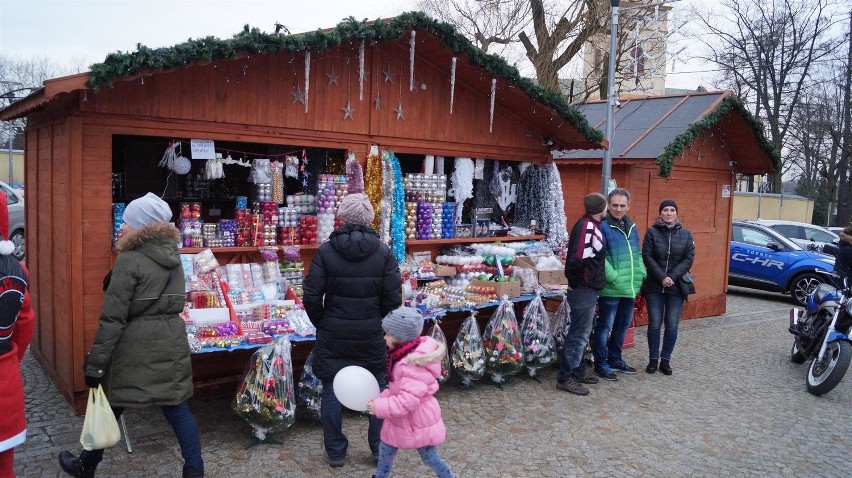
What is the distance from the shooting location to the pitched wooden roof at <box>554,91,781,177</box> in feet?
30.5

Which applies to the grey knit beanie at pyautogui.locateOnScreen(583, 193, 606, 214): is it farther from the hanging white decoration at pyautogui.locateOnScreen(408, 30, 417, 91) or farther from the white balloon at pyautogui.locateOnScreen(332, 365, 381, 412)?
the white balloon at pyautogui.locateOnScreen(332, 365, 381, 412)

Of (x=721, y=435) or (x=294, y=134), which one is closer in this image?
(x=721, y=435)

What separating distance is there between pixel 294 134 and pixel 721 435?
4675 millimetres

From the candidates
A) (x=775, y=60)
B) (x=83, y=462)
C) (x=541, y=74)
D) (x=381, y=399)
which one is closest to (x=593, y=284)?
(x=381, y=399)

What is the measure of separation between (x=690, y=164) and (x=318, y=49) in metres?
7.12

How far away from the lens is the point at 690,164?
10539mm

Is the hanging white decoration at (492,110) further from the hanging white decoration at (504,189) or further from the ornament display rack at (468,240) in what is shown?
the ornament display rack at (468,240)

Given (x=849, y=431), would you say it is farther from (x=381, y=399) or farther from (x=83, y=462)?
(x=83, y=462)

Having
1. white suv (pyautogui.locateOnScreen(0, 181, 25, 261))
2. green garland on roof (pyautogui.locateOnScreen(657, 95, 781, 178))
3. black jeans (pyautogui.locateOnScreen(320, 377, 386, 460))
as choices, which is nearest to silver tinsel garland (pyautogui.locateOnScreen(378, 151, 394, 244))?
black jeans (pyautogui.locateOnScreen(320, 377, 386, 460))

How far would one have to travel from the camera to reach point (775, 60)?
27.1 m

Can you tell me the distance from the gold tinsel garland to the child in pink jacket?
9.96 ft

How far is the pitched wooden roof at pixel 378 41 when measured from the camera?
454 centimetres

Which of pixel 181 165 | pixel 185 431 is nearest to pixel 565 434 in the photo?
pixel 185 431

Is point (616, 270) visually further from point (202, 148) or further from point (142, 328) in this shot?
point (142, 328)
